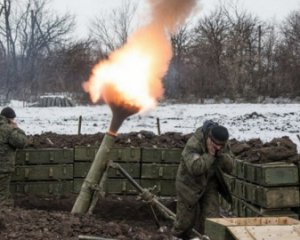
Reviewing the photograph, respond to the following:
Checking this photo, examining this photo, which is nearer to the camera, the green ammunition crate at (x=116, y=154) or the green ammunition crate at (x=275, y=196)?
the green ammunition crate at (x=275, y=196)

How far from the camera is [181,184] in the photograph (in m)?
7.81

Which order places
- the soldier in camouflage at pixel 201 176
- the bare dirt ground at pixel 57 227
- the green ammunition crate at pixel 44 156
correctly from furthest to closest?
1. the green ammunition crate at pixel 44 156
2. the soldier in camouflage at pixel 201 176
3. the bare dirt ground at pixel 57 227

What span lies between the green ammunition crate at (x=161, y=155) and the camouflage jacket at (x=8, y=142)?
2.48m

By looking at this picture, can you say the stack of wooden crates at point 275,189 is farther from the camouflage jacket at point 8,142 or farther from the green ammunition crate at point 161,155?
the camouflage jacket at point 8,142

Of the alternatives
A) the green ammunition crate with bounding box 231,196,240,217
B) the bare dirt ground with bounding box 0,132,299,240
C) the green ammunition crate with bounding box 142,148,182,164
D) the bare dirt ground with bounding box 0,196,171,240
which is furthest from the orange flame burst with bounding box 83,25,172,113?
the green ammunition crate with bounding box 142,148,182,164

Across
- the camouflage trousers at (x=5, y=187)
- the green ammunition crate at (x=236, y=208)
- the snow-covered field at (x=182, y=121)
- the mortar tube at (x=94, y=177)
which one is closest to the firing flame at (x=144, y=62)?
the mortar tube at (x=94, y=177)

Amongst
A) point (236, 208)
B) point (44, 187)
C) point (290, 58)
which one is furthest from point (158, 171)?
point (290, 58)

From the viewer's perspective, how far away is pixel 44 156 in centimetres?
1206

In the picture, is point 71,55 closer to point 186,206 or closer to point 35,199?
point 35,199

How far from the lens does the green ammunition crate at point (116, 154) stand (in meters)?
12.1

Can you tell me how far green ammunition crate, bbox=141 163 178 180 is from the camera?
1208 centimetres

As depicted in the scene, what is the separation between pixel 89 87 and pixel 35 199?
3.54 m

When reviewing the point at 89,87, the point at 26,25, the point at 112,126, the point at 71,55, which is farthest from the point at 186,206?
the point at 26,25

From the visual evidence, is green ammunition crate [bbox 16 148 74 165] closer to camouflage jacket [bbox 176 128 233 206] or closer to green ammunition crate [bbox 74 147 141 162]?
green ammunition crate [bbox 74 147 141 162]
